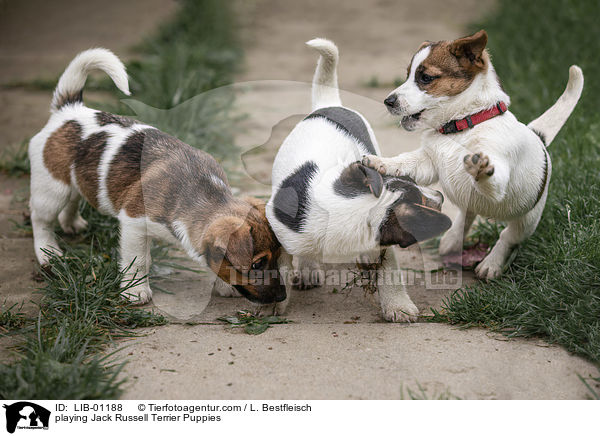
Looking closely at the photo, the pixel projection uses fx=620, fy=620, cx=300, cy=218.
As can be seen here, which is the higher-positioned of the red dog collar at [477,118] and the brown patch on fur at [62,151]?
the red dog collar at [477,118]

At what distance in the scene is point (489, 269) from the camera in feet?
15.3

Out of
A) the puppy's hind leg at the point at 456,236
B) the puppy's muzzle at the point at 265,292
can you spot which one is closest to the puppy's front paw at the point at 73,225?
the puppy's muzzle at the point at 265,292

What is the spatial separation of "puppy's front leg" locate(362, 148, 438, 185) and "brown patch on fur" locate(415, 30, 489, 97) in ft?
1.45

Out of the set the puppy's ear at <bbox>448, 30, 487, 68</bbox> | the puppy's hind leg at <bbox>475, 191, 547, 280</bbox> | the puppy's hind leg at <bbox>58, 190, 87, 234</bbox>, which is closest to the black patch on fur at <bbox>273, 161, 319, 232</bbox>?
the puppy's ear at <bbox>448, 30, 487, 68</bbox>

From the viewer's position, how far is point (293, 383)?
3363 mm

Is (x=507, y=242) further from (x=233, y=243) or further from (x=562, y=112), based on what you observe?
(x=233, y=243)

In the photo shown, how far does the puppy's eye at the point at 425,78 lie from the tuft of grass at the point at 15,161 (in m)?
4.33

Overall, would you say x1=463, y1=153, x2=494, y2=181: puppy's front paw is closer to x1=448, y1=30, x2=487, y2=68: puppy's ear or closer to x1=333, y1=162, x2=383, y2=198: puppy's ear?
x1=333, y1=162, x2=383, y2=198: puppy's ear

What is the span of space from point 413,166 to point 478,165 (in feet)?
2.18

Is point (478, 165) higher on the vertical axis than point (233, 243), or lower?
higher

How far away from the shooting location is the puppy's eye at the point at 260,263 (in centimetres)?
372
